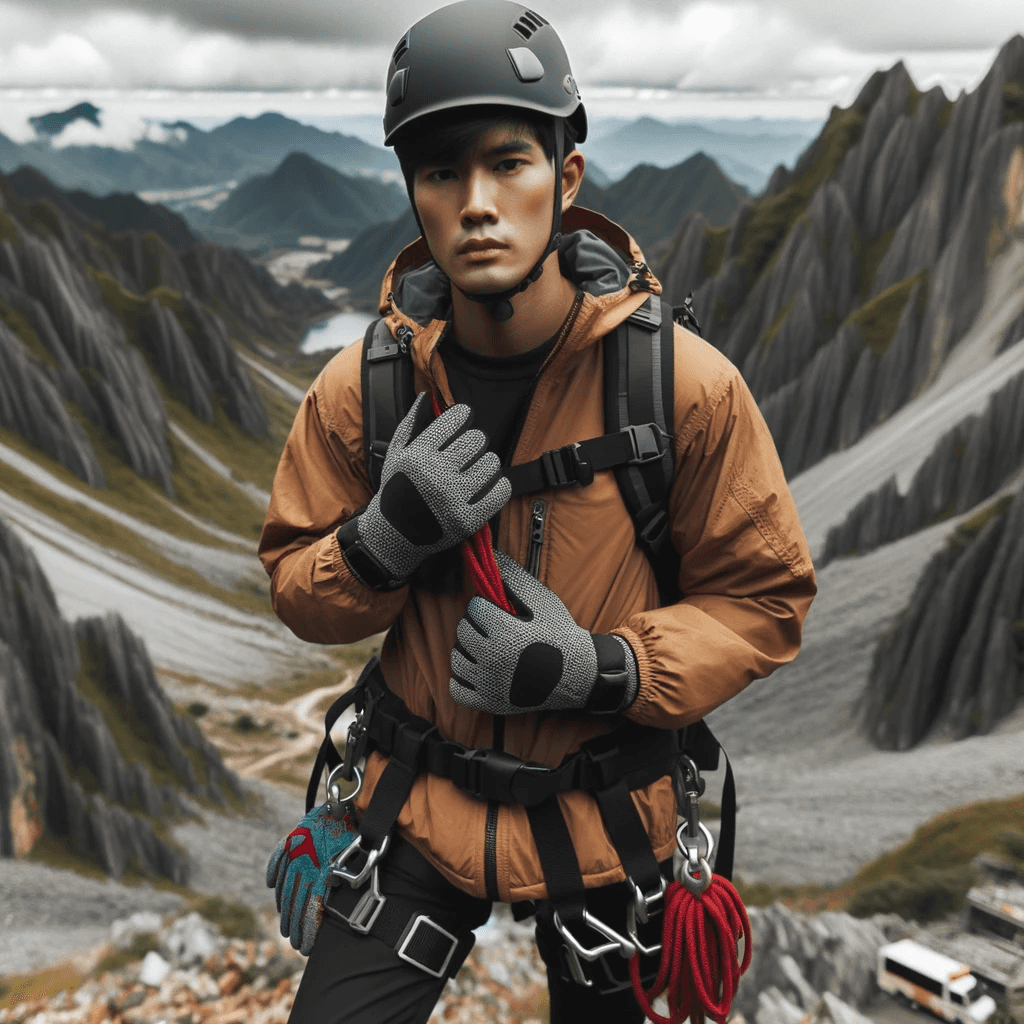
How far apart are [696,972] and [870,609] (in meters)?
16.8

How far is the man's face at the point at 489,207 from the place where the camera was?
3299mm

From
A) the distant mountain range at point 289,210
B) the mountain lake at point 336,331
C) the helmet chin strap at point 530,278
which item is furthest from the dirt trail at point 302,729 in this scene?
the distant mountain range at point 289,210

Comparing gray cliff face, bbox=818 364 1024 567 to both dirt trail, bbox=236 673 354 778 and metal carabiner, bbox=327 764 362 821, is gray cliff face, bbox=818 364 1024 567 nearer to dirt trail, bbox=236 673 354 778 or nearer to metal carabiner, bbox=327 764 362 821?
dirt trail, bbox=236 673 354 778

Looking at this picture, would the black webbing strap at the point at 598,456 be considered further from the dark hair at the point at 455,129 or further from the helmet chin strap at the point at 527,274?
the dark hair at the point at 455,129

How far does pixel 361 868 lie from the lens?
385 centimetres

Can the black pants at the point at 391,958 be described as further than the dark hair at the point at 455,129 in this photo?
Yes

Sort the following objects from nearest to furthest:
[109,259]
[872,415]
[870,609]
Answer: [870,609], [872,415], [109,259]

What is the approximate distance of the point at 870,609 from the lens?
62.3ft

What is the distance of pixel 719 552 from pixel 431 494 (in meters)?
1.26

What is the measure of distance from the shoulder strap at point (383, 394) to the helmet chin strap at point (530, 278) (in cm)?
40

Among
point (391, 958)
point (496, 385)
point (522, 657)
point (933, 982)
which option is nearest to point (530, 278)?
point (496, 385)

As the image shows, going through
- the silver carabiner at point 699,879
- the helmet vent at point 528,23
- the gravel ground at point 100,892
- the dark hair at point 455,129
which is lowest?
the gravel ground at point 100,892

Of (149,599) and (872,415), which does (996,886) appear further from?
(149,599)

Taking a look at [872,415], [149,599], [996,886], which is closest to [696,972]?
[996,886]
